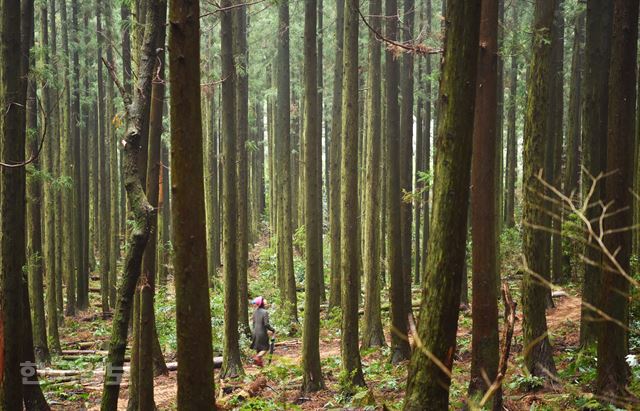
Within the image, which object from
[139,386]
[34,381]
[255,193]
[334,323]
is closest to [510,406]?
[139,386]

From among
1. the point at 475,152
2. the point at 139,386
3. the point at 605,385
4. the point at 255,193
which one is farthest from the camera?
the point at 255,193

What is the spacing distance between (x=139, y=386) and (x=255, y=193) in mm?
31046

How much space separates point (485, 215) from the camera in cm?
752

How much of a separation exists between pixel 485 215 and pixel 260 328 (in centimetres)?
728

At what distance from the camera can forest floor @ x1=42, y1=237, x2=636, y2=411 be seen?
8.44 meters

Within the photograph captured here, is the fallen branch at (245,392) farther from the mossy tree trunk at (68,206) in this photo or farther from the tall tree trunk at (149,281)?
the mossy tree trunk at (68,206)

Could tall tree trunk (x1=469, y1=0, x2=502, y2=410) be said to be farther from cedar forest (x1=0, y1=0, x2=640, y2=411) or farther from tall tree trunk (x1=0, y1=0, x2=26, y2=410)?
tall tree trunk (x1=0, y1=0, x2=26, y2=410)

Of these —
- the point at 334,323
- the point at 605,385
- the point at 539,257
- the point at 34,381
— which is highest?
the point at 539,257

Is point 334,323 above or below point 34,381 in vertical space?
below

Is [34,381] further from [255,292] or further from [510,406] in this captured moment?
[255,292]

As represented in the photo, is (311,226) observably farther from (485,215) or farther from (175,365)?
(175,365)

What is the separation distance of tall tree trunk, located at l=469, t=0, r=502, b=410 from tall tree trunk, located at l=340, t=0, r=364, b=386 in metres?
2.99

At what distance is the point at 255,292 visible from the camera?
24266mm

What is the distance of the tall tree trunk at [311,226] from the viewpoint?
10.4 m
